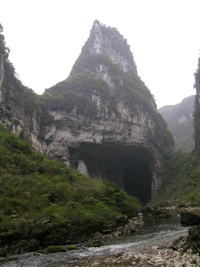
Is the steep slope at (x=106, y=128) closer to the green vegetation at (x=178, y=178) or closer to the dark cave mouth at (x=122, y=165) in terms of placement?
the dark cave mouth at (x=122, y=165)

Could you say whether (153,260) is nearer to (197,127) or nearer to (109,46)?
(197,127)

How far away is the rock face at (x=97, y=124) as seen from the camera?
41594 mm

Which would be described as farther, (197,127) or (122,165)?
(122,165)

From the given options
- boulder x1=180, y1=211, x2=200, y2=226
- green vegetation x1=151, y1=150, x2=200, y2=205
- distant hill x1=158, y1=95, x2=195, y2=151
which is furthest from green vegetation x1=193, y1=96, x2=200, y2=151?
boulder x1=180, y1=211, x2=200, y2=226

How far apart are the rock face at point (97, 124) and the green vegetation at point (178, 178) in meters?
2.90

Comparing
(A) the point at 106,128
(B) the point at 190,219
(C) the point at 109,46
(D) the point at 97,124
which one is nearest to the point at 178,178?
(A) the point at 106,128

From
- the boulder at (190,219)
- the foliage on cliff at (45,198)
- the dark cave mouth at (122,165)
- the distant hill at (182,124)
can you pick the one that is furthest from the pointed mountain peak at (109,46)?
the boulder at (190,219)

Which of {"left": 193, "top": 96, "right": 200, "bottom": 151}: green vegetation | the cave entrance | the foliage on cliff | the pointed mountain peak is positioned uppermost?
the pointed mountain peak

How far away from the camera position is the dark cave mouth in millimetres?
48812

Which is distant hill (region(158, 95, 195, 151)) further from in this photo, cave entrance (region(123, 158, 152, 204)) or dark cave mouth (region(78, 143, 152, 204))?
dark cave mouth (region(78, 143, 152, 204))

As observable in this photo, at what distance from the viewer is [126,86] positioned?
62000mm

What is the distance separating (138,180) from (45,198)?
154 feet

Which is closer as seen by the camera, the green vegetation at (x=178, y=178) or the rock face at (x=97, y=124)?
the rock face at (x=97, y=124)

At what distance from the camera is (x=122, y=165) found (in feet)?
190
